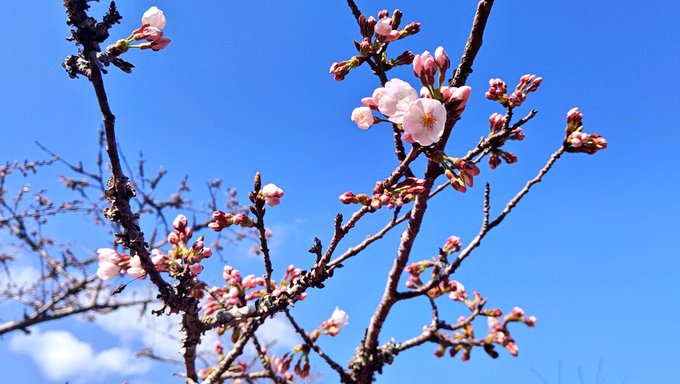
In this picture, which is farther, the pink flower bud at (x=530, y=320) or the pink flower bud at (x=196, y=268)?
the pink flower bud at (x=530, y=320)

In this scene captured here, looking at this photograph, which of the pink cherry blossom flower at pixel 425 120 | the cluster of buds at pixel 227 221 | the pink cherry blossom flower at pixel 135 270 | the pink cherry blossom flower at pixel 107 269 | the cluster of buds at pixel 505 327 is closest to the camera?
the pink cherry blossom flower at pixel 425 120

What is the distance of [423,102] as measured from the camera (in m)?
1.49

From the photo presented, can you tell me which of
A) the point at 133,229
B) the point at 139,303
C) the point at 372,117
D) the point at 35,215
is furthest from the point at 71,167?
the point at 372,117

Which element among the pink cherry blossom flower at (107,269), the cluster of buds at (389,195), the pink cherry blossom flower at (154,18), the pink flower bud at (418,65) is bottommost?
the cluster of buds at (389,195)

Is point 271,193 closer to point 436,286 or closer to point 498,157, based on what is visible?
point 498,157

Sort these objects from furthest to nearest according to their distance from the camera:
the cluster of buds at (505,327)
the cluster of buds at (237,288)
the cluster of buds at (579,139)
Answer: the cluster of buds at (505,327) < the cluster of buds at (237,288) < the cluster of buds at (579,139)

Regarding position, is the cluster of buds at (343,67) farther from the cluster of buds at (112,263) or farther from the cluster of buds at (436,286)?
the cluster of buds at (436,286)

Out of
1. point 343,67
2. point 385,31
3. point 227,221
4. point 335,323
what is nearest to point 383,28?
point 385,31

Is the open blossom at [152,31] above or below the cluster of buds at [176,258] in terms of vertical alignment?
above

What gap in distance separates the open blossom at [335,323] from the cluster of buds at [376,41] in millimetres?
1823

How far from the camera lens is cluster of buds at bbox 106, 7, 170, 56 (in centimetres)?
168

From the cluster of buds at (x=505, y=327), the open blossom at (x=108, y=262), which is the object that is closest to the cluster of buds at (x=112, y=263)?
the open blossom at (x=108, y=262)

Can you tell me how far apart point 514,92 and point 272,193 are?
4.92ft

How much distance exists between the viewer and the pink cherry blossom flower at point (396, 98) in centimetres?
159
